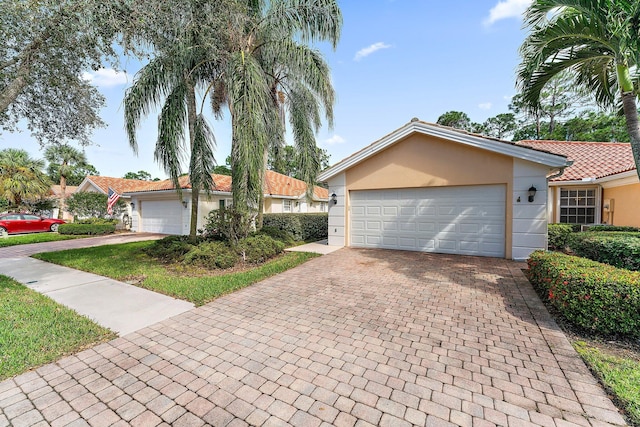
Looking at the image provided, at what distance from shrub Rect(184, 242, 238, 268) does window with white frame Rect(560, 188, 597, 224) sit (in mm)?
13213

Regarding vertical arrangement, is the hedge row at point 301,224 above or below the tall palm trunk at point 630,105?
below

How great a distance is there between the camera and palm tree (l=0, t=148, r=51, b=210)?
18906 millimetres

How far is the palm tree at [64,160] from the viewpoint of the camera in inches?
897

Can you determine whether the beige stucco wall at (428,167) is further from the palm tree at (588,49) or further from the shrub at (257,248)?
the shrub at (257,248)

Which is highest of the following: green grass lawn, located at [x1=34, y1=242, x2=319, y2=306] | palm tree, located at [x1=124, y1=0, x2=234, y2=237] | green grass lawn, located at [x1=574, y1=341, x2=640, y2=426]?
palm tree, located at [x1=124, y1=0, x2=234, y2=237]

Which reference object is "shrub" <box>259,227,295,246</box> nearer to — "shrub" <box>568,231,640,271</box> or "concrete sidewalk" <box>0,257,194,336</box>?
"concrete sidewalk" <box>0,257,194,336</box>

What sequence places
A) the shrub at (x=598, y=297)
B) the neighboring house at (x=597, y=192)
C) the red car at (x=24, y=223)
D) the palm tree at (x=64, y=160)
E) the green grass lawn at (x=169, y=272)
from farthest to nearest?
the palm tree at (x=64, y=160)
the red car at (x=24, y=223)
the neighboring house at (x=597, y=192)
the green grass lawn at (x=169, y=272)
the shrub at (x=598, y=297)

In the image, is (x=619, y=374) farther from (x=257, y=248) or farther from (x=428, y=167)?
(x=257, y=248)

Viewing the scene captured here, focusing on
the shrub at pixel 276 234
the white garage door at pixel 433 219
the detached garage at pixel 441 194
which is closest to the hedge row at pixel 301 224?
the shrub at pixel 276 234

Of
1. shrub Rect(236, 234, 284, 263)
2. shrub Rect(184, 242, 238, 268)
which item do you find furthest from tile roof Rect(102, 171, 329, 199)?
shrub Rect(184, 242, 238, 268)

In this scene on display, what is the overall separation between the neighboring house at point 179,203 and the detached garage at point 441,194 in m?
3.76

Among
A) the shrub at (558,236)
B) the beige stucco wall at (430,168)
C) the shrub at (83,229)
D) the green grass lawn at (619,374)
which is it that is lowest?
the green grass lawn at (619,374)

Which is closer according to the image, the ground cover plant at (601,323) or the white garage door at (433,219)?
the ground cover plant at (601,323)

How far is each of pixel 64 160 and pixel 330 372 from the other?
3114 cm
